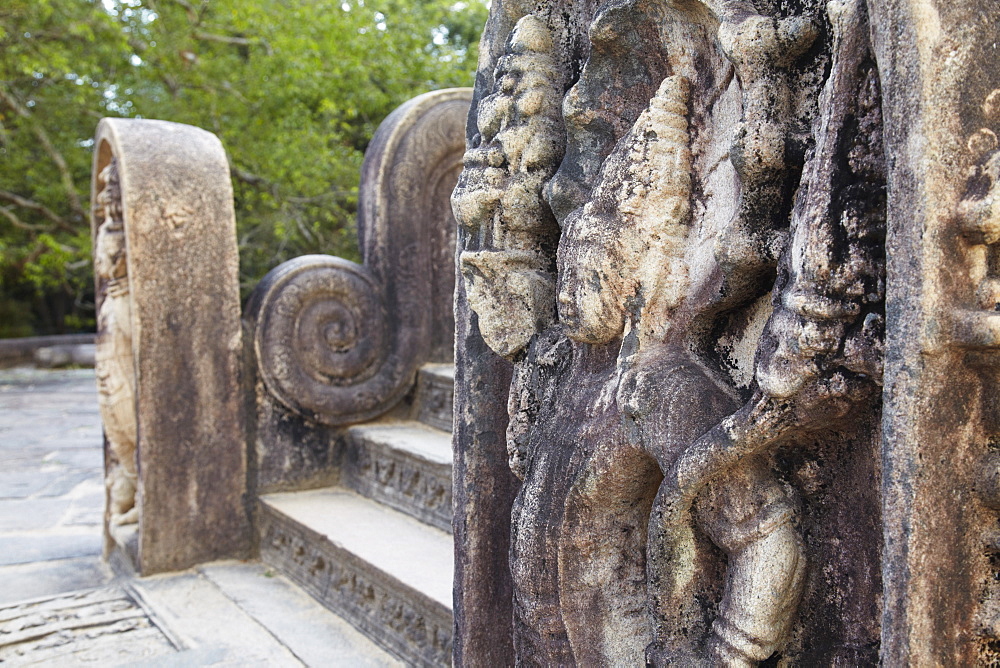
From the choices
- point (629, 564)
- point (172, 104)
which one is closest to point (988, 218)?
point (629, 564)

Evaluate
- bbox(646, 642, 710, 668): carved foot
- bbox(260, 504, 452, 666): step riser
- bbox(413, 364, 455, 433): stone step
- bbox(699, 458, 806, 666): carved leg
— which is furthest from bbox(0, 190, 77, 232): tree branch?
bbox(699, 458, 806, 666): carved leg

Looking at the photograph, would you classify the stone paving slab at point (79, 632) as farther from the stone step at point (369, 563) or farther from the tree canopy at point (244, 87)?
the tree canopy at point (244, 87)

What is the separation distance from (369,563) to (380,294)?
144cm

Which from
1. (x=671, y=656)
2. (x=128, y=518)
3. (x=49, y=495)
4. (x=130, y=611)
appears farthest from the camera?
(x=49, y=495)

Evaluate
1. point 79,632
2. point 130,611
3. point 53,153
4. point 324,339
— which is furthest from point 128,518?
point 53,153

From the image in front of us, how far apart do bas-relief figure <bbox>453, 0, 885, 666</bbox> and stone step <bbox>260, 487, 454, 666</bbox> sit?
100 centimetres

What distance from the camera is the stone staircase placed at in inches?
107

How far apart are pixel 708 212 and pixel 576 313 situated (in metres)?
0.29

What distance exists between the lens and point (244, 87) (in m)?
9.02

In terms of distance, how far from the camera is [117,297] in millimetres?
3613

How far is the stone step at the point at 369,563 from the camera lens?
2670 millimetres

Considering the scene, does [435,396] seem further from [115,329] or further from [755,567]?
[755,567]

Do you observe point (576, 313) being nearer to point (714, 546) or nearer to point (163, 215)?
point (714, 546)

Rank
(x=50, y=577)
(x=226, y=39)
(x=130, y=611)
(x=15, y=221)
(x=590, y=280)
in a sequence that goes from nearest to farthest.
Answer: (x=590, y=280), (x=130, y=611), (x=50, y=577), (x=226, y=39), (x=15, y=221)
